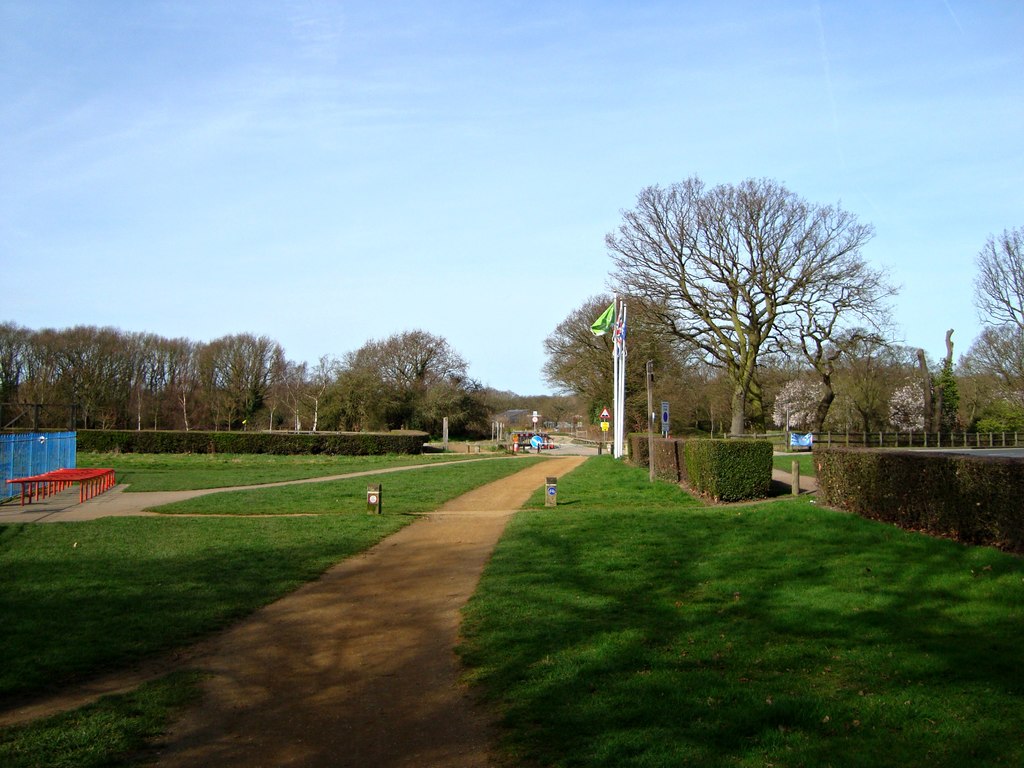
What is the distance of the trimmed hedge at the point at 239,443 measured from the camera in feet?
158

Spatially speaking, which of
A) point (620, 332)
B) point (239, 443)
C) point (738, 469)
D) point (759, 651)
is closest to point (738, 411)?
point (620, 332)

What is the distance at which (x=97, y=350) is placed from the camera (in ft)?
229

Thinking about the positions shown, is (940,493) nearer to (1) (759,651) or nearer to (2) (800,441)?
(1) (759,651)

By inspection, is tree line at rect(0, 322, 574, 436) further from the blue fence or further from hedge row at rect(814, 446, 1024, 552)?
hedge row at rect(814, 446, 1024, 552)

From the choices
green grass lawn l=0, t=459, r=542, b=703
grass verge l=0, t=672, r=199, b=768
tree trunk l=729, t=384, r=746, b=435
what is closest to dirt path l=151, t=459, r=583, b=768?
grass verge l=0, t=672, r=199, b=768

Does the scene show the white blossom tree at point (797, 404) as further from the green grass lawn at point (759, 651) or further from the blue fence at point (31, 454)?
the green grass lawn at point (759, 651)

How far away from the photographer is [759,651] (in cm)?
630

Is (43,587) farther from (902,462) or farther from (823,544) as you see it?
(902,462)

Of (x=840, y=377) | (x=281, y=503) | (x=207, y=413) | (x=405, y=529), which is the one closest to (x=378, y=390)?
(x=207, y=413)

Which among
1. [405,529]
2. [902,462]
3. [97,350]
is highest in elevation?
[97,350]

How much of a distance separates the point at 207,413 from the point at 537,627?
76.0 meters

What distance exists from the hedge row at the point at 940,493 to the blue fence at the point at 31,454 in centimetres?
2013

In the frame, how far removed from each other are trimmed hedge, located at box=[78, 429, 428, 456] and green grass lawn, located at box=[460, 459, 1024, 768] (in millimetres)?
→ 37845

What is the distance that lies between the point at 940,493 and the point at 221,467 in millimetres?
33313
